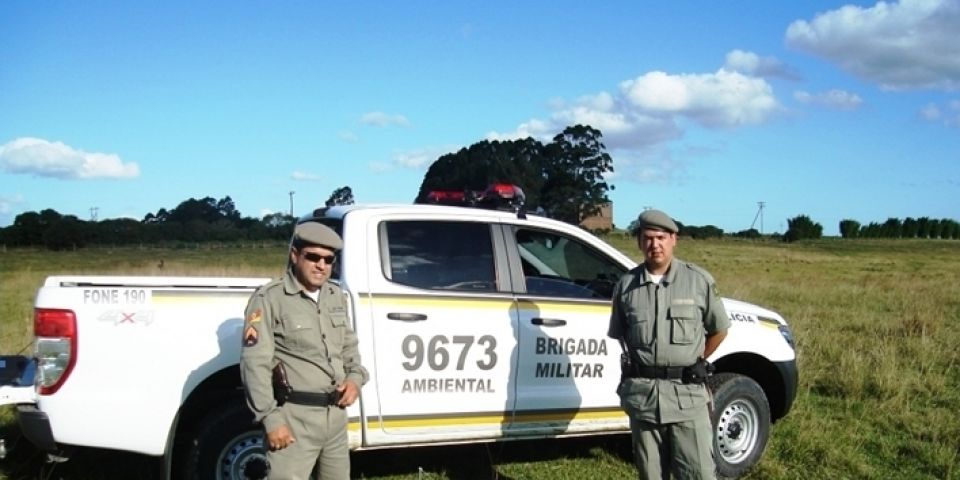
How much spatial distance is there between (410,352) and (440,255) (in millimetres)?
655

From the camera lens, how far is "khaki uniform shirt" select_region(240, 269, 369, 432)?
323 cm

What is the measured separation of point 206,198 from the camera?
89.1m

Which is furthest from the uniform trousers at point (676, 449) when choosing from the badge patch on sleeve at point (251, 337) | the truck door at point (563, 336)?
the badge patch on sleeve at point (251, 337)

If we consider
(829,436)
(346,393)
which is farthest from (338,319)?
(829,436)

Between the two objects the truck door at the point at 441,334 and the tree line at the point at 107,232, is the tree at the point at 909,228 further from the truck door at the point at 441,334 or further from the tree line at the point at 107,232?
the truck door at the point at 441,334

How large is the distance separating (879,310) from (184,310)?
14489 mm

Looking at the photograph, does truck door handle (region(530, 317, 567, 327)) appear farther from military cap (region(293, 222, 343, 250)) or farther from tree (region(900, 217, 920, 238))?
tree (region(900, 217, 920, 238))

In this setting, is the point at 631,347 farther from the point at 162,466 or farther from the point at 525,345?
the point at 162,466

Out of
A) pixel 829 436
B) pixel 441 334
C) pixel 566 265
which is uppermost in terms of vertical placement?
pixel 566 265

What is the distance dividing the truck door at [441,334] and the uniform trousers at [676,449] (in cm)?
112

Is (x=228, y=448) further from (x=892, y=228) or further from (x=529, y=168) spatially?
(x=892, y=228)

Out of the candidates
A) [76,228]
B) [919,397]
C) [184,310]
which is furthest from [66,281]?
[76,228]

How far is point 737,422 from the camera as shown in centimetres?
544

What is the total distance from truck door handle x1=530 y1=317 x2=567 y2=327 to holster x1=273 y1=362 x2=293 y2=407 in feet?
6.22
